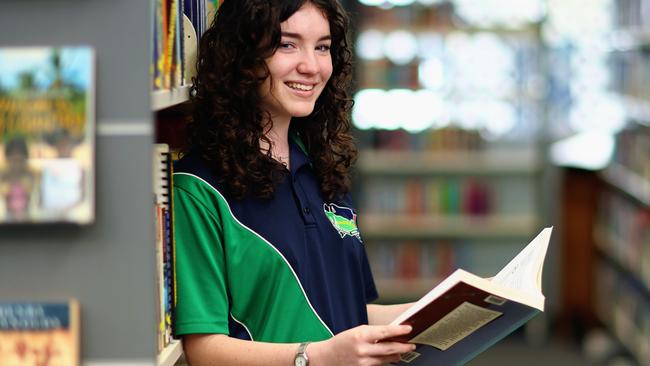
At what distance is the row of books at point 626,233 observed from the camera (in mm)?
5172

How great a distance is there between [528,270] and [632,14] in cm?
436

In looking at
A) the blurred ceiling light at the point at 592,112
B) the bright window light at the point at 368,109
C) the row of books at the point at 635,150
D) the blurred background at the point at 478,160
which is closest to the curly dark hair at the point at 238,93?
the row of books at the point at 635,150

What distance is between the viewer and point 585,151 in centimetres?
647

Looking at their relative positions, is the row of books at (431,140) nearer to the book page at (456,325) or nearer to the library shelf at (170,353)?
the book page at (456,325)

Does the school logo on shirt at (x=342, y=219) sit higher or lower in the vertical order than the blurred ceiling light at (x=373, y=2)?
lower

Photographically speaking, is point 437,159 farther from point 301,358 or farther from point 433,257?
point 301,358

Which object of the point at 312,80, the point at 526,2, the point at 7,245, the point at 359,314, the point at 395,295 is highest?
the point at 526,2

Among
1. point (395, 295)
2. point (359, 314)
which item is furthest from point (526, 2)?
point (359, 314)

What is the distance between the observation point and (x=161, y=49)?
5.35 feet

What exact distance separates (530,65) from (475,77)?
12.5 inches

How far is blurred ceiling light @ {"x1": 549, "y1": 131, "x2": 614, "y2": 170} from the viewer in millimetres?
6137

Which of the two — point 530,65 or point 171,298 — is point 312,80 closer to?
point 171,298

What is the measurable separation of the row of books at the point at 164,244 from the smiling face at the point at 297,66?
0.23 m

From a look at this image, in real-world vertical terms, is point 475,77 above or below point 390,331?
above
